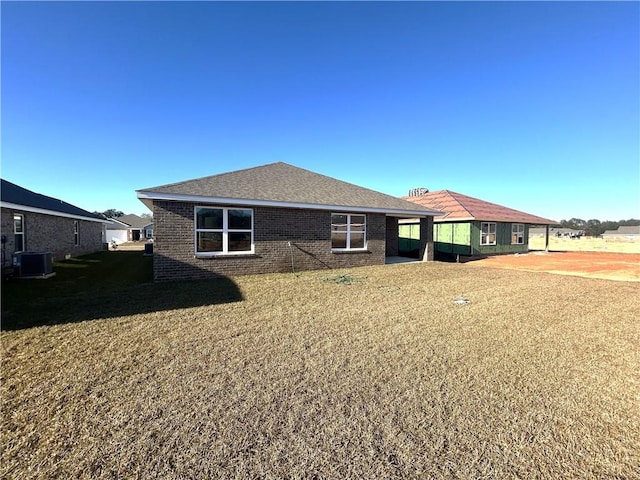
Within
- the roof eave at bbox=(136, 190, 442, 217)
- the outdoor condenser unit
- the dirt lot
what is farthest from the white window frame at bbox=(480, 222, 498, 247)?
the outdoor condenser unit

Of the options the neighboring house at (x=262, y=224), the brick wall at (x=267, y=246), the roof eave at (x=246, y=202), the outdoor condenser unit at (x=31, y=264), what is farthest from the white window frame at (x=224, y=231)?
the outdoor condenser unit at (x=31, y=264)

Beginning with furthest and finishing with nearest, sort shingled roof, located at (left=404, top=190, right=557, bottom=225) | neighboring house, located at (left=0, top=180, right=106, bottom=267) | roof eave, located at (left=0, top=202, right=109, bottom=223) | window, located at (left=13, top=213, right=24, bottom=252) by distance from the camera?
1. shingled roof, located at (left=404, top=190, right=557, bottom=225)
2. window, located at (left=13, top=213, right=24, bottom=252)
3. neighboring house, located at (left=0, top=180, right=106, bottom=267)
4. roof eave, located at (left=0, top=202, right=109, bottom=223)

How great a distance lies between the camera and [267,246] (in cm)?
1132

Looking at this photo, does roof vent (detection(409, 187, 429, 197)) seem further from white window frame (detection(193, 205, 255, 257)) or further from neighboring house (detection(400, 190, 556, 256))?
white window frame (detection(193, 205, 255, 257))

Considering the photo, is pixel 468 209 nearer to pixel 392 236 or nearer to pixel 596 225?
pixel 392 236

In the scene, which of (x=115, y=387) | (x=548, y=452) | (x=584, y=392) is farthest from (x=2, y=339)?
(x=584, y=392)

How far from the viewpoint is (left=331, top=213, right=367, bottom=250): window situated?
43.3ft

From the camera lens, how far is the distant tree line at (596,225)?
102 metres

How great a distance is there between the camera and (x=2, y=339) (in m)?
4.61

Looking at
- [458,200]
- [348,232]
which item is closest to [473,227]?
[458,200]

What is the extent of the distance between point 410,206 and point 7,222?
56.6ft

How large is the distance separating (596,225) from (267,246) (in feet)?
495

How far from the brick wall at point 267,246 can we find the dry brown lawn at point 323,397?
4.14 metres

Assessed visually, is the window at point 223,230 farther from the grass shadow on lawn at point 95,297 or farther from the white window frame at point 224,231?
the grass shadow on lawn at point 95,297
